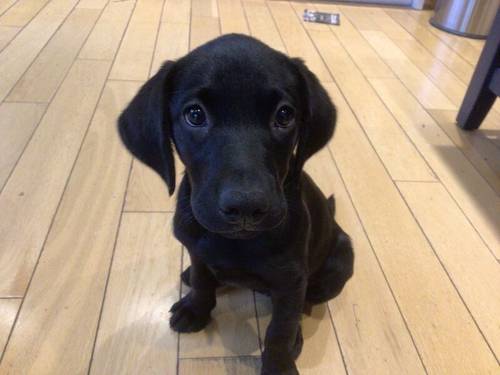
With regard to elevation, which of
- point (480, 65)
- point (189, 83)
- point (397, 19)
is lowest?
point (397, 19)

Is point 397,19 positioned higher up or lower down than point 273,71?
lower down

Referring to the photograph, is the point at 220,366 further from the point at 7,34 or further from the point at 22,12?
the point at 22,12

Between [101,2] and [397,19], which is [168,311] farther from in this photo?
[397,19]

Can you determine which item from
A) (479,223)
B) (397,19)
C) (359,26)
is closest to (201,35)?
(359,26)

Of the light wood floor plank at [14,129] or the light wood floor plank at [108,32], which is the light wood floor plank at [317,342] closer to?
the light wood floor plank at [14,129]

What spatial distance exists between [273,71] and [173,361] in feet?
2.79

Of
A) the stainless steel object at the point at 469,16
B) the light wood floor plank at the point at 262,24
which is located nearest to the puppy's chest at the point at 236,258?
the light wood floor plank at the point at 262,24

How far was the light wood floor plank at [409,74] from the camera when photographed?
2.73 m

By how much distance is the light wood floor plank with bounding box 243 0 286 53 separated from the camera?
3.22 metres

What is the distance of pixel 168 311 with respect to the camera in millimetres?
1490

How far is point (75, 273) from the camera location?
156cm

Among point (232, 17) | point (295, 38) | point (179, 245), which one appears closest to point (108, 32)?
point (232, 17)

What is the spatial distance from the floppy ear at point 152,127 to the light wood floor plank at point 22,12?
2530mm

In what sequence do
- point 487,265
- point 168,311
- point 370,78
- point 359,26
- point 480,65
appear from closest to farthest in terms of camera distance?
point 168,311 → point 487,265 → point 480,65 → point 370,78 → point 359,26
